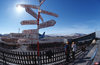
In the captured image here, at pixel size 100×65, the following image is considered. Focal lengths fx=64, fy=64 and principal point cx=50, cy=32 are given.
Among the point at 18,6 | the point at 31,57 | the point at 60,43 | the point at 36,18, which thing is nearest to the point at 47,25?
the point at 36,18

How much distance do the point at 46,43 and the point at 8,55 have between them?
10.3 m

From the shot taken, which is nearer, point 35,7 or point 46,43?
point 35,7

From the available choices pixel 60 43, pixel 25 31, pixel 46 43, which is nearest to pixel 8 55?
pixel 25 31

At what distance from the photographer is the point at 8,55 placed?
5289 millimetres

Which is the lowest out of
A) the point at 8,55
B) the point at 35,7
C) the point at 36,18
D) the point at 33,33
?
the point at 8,55

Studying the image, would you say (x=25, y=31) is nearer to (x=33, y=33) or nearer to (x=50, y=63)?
(x=33, y=33)

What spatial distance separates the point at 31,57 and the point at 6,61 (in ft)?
8.52

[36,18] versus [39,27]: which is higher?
[36,18]

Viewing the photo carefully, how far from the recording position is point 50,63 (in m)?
5.39

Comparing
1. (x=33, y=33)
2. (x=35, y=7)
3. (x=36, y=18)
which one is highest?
(x=35, y=7)

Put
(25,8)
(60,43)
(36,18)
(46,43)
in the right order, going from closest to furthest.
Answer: (25,8)
(36,18)
(46,43)
(60,43)

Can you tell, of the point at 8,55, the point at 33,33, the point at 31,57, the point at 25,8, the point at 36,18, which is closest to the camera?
the point at 25,8

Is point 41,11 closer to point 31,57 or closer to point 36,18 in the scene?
point 36,18

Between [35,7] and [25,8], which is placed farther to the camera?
[35,7]
